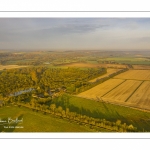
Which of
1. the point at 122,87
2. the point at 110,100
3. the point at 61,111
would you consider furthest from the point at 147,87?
the point at 61,111

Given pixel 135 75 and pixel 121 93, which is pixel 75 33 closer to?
pixel 121 93

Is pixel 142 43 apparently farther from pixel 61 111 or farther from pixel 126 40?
pixel 61 111

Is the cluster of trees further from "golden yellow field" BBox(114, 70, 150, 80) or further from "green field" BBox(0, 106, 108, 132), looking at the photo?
"golden yellow field" BBox(114, 70, 150, 80)

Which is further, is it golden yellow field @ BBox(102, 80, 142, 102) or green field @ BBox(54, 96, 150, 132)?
golden yellow field @ BBox(102, 80, 142, 102)

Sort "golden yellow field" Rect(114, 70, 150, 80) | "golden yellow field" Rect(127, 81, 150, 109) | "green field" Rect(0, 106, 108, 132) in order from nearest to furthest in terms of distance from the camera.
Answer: "green field" Rect(0, 106, 108, 132) < "golden yellow field" Rect(127, 81, 150, 109) < "golden yellow field" Rect(114, 70, 150, 80)

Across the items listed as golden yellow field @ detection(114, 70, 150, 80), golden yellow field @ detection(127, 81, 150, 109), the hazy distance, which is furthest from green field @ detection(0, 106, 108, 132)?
golden yellow field @ detection(114, 70, 150, 80)

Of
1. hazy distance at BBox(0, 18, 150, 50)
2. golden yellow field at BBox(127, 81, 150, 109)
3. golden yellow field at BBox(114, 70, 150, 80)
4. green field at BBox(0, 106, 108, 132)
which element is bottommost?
green field at BBox(0, 106, 108, 132)

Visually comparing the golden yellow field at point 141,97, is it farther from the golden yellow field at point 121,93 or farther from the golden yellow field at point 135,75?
the golden yellow field at point 135,75
